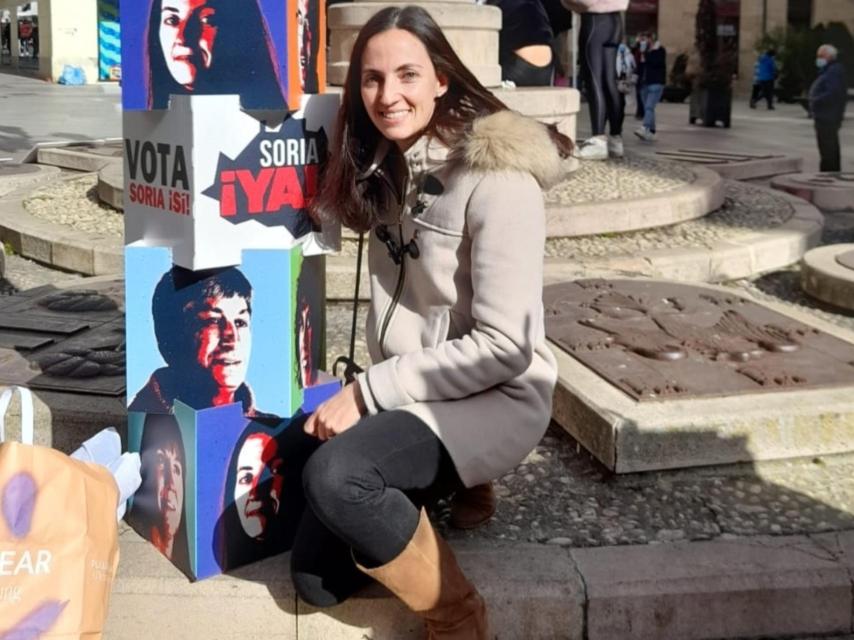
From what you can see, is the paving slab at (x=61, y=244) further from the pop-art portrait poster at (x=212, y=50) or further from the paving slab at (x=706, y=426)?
the pop-art portrait poster at (x=212, y=50)

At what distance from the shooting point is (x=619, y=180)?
28.0 feet

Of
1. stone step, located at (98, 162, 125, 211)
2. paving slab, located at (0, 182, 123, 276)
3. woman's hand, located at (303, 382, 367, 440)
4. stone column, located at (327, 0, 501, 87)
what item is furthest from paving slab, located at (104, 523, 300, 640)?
stone step, located at (98, 162, 125, 211)

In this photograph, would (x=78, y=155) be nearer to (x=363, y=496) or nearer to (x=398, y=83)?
(x=398, y=83)

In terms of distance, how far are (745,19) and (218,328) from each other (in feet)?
124

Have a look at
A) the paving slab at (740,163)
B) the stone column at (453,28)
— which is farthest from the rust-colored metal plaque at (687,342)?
the paving slab at (740,163)

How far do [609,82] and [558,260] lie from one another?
3538 millimetres

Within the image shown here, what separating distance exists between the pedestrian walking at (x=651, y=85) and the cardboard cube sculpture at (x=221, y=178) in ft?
51.1

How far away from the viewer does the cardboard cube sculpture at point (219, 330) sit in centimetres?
304

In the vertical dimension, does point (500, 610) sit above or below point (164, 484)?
below

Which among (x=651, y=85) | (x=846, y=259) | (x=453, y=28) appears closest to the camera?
(x=846, y=259)

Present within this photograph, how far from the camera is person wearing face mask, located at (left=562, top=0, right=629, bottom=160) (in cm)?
946

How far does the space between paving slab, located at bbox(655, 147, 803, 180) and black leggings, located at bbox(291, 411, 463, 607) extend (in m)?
9.61

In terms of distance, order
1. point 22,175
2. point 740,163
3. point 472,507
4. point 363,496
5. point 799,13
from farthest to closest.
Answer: point 799,13
point 740,163
point 22,175
point 472,507
point 363,496

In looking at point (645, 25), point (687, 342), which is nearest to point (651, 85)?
point (687, 342)
